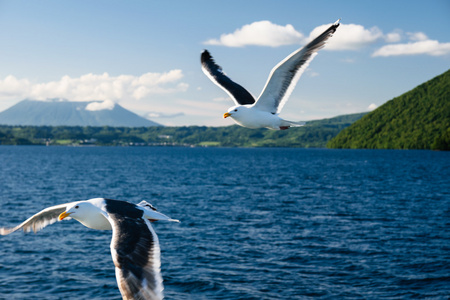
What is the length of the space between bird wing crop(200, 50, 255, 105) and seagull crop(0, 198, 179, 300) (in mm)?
5264

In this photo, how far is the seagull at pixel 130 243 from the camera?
7.30m

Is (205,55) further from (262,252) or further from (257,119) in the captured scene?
(262,252)

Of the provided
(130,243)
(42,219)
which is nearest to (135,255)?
(130,243)

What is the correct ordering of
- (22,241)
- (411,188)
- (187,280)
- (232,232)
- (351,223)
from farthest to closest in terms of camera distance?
(411,188) → (351,223) → (232,232) → (22,241) → (187,280)

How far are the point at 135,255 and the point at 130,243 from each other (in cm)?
30

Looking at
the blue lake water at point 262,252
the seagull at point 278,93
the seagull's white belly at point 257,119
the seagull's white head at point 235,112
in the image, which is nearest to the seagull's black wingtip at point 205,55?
the seagull at point 278,93

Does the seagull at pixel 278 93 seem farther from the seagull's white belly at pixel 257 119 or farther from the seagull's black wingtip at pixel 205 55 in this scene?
the seagull's black wingtip at pixel 205 55

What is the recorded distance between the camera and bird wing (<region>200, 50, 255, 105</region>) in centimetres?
1349

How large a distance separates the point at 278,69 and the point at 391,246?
35.0m

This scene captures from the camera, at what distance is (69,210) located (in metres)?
8.93

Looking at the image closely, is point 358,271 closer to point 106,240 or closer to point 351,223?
point 351,223

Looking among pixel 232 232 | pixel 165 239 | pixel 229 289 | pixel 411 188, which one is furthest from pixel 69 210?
pixel 411 188

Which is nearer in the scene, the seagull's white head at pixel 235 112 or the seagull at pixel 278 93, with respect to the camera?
the seagull at pixel 278 93

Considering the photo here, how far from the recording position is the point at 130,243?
8.04 m
